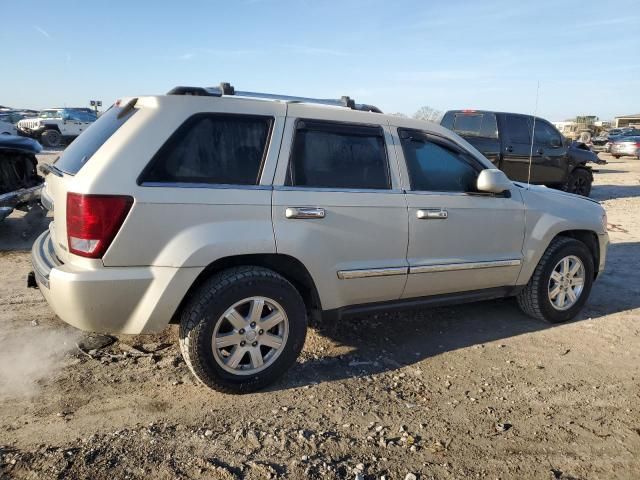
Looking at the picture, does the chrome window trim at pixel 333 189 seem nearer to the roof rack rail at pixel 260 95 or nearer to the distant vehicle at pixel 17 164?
the roof rack rail at pixel 260 95

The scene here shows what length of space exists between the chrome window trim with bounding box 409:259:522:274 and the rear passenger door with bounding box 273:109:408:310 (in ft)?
0.49

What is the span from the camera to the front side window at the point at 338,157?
3.39 metres

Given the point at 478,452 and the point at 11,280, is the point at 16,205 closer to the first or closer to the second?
the point at 11,280

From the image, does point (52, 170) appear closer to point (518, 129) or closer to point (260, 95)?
point (260, 95)

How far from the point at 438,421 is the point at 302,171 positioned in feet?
5.77

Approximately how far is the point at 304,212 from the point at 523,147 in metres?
8.87

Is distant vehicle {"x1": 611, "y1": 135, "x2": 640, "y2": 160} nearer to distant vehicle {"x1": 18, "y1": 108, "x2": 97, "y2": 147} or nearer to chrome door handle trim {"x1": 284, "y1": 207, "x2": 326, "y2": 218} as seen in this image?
distant vehicle {"x1": 18, "y1": 108, "x2": 97, "y2": 147}

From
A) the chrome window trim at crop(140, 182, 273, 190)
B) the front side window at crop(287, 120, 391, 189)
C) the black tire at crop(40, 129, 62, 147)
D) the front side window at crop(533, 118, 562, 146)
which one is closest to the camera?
the chrome window trim at crop(140, 182, 273, 190)

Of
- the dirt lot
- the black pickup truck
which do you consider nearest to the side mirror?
the dirt lot

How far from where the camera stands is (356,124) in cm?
363

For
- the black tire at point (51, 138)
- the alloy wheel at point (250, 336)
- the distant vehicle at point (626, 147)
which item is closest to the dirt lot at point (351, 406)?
the alloy wheel at point (250, 336)

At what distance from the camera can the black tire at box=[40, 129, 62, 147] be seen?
926 inches

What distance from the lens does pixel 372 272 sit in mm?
3596

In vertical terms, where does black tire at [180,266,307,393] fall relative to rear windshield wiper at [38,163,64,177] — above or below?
below
